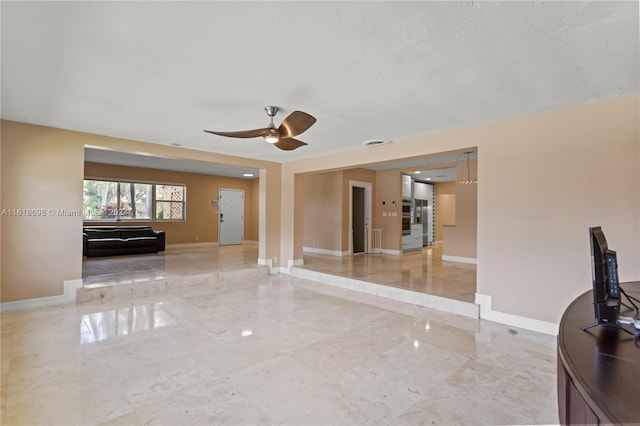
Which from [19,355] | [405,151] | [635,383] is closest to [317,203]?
[405,151]

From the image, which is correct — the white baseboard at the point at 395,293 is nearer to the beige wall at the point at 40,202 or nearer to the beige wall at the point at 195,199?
the beige wall at the point at 40,202

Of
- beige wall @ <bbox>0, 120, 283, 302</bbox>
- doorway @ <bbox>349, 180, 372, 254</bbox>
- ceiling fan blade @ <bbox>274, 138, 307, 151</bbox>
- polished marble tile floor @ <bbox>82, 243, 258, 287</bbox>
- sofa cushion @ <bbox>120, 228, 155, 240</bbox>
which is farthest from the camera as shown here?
doorway @ <bbox>349, 180, 372, 254</bbox>

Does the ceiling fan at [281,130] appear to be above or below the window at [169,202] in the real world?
above

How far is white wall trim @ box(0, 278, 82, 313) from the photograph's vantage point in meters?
Answer: 4.01

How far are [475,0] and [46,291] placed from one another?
5756 mm

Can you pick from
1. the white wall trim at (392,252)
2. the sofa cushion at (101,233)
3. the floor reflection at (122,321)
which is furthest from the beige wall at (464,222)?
the sofa cushion at (101,233)

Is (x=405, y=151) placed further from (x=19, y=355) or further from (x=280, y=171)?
(x=19, y=355)

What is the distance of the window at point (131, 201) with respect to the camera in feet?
27.3

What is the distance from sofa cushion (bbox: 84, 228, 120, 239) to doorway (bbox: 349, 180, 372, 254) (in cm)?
624

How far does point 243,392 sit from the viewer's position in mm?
2225

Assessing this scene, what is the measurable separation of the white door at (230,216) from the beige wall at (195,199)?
141mm

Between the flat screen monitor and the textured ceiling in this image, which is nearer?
the flat screen monitor

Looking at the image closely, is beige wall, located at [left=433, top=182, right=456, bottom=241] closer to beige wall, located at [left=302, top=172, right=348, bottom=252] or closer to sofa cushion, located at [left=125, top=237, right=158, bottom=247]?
beige wall, located at [left=302, top=172, right=348, bottom=252]

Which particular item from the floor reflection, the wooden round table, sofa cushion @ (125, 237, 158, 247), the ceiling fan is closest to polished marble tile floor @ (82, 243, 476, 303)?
sofa cushion @ (125, 237, 158, 247)
